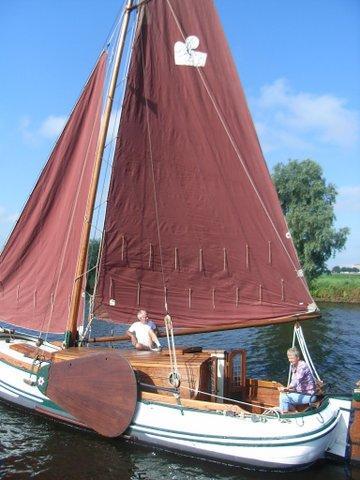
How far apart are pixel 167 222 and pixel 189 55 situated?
165 inches

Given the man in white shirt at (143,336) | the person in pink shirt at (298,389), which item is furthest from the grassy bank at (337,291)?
the person in pink shirt at (298,389)

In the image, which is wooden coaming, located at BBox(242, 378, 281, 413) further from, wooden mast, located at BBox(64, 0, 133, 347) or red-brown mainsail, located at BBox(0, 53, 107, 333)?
red-brown mainsail, located at BBox(0, 53, 107, 333)

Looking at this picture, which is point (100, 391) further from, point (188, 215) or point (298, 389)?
point (188, 215)

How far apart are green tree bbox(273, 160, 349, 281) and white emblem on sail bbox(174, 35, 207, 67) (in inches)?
1431

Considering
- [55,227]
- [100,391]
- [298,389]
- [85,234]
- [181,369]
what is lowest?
[100,391]

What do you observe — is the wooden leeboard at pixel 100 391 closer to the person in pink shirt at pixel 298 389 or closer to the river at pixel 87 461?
the river at pixel 87 461

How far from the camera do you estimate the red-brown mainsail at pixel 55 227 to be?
41.9ft

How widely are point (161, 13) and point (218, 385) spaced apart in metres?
8.98

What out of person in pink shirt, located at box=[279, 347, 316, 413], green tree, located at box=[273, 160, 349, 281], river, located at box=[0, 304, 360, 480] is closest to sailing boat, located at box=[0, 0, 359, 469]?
river, located at box=[0, 304, 360, 480]

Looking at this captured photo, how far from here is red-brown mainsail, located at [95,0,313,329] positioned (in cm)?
1188

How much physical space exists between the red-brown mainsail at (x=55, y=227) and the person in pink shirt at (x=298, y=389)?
580 centimetres

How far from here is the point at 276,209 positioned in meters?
12.2

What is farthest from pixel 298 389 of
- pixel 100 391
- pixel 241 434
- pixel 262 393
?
pixel 100 391

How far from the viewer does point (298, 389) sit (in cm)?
1003
